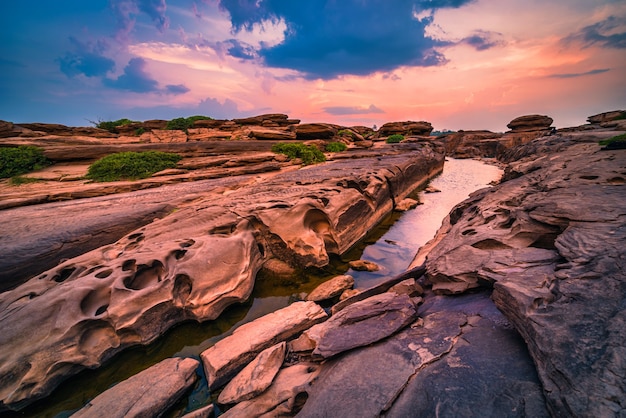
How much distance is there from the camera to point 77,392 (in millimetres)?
3561

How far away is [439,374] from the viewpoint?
7.46 feet

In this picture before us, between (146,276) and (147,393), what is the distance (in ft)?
7.42

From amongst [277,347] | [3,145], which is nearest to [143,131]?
[3,145]

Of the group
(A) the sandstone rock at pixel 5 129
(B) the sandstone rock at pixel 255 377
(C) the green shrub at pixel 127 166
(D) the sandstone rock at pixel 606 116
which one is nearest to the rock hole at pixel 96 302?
(B) the sandstone rock at pixel 255 377

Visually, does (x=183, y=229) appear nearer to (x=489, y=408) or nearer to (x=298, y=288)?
(x=298, y=288)

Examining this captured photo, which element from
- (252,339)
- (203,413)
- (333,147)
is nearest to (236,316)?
(252,339)

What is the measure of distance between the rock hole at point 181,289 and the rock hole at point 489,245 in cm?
530

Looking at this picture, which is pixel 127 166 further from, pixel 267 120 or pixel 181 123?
pixel 267 120

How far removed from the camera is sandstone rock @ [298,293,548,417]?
1960 mm

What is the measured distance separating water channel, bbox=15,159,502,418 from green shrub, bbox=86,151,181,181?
11.4m

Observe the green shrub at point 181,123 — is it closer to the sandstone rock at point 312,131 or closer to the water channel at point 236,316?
the sandstone rock at point 312,131

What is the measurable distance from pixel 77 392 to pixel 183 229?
3.39 metres

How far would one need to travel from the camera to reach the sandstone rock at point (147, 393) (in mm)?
2939

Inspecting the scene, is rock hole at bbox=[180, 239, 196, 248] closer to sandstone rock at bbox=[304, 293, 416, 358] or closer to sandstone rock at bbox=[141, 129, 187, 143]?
sandstone rock at bbox=[304, 293, 416, 358]
